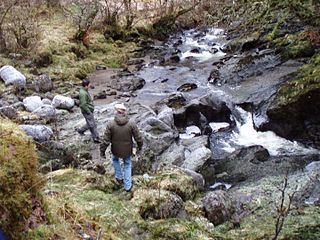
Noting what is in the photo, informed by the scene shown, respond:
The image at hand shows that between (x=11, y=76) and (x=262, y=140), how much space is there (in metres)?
9.79

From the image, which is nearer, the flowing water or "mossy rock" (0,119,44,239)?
"mossy rock" (0,119,44,239)

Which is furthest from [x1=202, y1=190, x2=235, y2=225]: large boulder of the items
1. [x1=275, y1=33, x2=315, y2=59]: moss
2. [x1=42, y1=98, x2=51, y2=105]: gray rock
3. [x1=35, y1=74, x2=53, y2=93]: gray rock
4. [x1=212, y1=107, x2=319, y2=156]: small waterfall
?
[x1=275, y1=33, x2=315, y2=59]: moss

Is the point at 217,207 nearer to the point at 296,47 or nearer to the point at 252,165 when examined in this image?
the point at 252,165

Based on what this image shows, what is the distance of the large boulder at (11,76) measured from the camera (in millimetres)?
17172

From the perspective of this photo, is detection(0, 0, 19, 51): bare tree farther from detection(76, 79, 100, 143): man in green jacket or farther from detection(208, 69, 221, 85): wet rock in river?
detection(76, 79, 100, 143): man in green jacket

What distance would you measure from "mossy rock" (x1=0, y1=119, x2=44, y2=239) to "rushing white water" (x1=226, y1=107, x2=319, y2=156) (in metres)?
8.91

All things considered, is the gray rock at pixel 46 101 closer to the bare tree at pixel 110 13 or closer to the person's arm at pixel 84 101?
the person's arm at pixel 84 101

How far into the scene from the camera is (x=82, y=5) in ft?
84.1

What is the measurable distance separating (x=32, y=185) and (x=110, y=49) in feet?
65.4

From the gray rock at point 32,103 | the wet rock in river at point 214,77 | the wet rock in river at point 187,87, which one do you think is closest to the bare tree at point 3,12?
the gray rock at point 32,103

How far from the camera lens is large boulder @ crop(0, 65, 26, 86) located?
17.2 meters

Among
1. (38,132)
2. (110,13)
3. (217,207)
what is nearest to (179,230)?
(217,207)

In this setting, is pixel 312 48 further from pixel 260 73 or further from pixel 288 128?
pixel 288 128

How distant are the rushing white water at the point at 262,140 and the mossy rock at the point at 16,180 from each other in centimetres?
891
